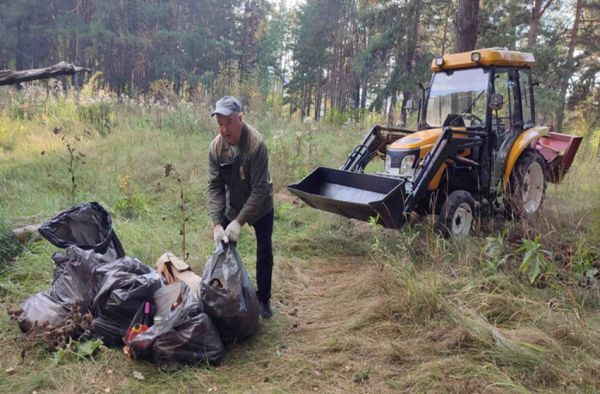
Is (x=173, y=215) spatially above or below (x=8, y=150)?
below

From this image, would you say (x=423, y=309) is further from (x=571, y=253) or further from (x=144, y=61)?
(x=144, y=61)

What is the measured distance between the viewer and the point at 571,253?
4.04 meters

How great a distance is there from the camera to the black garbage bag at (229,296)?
3.10 metres

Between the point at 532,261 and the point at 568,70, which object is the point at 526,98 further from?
the point at 568,70

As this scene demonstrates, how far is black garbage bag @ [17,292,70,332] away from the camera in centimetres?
322

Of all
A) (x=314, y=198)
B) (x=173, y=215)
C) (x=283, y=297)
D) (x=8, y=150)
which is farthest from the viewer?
(x=8, y=150)

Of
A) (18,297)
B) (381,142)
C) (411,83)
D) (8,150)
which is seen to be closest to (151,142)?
(8,150)

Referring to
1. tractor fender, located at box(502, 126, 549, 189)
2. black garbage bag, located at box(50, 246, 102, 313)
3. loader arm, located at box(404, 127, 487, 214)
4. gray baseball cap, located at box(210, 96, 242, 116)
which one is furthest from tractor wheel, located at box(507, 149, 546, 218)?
black garbage bag, located at box(50, 246, 102, 313)

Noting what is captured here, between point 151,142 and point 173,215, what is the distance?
365 cm

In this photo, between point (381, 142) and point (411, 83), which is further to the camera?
point (411, 83)

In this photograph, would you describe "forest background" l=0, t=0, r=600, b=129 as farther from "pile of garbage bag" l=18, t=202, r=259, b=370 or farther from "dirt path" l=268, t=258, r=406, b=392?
"pile of garbage bag" l=18, t=202, r=259, b=370

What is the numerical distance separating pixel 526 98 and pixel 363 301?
4.00 meters

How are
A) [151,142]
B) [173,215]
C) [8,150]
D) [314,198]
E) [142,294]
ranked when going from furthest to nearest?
1. [151,142]
2. [8,150]
3. [173,215]
4. [314,198]
5. [142,294]

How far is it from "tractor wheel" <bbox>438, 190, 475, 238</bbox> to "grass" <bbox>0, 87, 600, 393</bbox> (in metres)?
0.16
